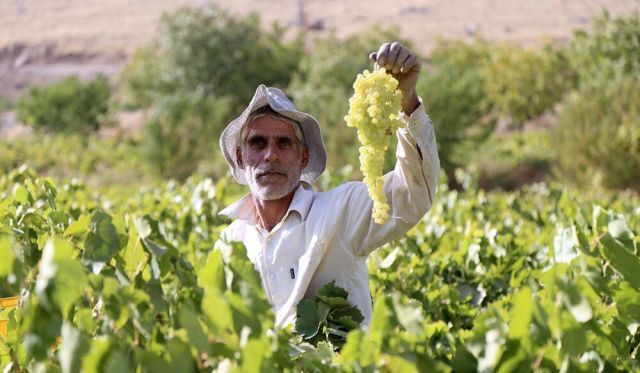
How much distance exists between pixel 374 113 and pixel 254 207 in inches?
39.8

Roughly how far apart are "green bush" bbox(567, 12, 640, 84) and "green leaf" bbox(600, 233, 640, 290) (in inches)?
996

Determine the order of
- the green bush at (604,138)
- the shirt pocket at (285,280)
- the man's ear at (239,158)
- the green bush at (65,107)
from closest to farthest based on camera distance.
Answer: the shirt pocket at (285,280) → the man's ear at (239,158) → the green bush at (604,138) → the green bush at (65,107)

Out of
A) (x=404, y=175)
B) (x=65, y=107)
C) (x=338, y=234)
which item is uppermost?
(x=404, y=175)

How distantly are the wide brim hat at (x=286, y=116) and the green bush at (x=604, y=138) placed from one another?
52.9 feet

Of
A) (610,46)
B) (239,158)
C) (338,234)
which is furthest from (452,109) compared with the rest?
(338,234)

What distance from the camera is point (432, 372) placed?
1.27 metres

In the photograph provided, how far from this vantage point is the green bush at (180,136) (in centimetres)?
2294

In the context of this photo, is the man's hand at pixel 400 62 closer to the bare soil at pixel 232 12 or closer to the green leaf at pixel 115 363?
the green leaf at pixel 115 363

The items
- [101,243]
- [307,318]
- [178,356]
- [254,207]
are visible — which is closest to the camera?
[178,356]

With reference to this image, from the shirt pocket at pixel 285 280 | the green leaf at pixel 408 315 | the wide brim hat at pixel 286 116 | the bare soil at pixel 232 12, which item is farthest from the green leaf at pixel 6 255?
the bare soil at pixel 232 12

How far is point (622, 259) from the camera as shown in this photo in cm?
166

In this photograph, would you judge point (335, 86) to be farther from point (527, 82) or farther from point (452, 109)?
point (527, 82)

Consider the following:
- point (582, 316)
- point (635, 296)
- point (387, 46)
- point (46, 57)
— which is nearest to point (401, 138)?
point (387, 46)

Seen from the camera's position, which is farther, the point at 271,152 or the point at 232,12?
the point at 232,12
